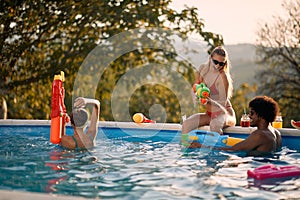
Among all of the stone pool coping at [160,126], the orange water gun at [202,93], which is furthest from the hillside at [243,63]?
the orange water gun at [202,93]

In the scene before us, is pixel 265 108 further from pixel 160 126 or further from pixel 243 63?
pixel 243 63

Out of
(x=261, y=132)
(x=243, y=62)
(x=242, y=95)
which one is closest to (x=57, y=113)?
(x=261, y=132)

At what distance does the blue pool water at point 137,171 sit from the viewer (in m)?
3.05

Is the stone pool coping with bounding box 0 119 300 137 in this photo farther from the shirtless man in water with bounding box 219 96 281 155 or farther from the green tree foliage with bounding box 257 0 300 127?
the green tree foliage with bounding box 257 0 300 127

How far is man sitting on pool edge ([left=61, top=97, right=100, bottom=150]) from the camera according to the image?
451 cm

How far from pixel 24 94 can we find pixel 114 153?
5375 millimetres

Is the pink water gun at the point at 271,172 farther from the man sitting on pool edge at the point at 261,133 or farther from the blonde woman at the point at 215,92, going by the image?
the blonde woman at the point at 215,92

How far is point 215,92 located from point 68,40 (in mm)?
4928

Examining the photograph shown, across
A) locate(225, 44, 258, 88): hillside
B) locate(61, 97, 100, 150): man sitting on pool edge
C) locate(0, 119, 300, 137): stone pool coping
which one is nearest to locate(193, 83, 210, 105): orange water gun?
locate(0, 119, 300, 137): stone pool coping

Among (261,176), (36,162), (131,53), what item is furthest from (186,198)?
(131,53)

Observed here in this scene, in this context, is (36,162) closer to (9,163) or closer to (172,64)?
(9,163)

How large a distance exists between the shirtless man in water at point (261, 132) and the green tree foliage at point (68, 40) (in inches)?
177

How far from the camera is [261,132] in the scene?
15.2 feet

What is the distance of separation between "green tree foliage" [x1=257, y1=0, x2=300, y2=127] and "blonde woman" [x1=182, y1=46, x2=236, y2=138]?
444 centimetres
